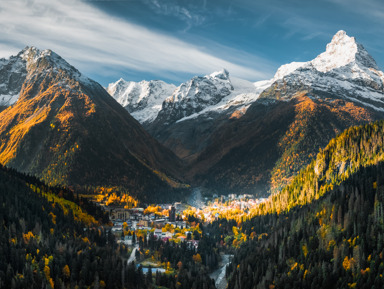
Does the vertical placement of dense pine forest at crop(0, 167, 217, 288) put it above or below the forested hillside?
below

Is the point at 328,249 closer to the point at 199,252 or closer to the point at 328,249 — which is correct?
the point at 328,249

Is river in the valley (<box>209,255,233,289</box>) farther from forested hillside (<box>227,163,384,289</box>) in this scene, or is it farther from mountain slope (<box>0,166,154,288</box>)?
mountain slope (<box>0,166,154,288</box>)

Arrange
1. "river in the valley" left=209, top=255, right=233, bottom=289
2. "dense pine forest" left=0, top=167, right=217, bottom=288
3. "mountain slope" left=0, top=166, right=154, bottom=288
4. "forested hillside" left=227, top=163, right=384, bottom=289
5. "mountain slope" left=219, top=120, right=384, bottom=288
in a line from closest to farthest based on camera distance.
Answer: "mountain slope" left=0, top=166, right=154, bottom=288
"dense pine forest" left=0, top=167, right=217, bottom=288
"forested hillside" left=227, top=163, right=384, bottom=289
"mountain slope" left=219, top=120, right=384, bottom=288
"river in the valley" left=209, top=255, right=233, bottom=289

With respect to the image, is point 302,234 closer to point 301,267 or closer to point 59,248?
point 301,267

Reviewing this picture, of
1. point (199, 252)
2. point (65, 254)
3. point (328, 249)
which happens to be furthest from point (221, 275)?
point (65, 254)

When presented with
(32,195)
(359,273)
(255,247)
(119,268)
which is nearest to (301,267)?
(359,273)

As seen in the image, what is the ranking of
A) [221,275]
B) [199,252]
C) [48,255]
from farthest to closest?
[199,252] < [221,275] < [48,255]

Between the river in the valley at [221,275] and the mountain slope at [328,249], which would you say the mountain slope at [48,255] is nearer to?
the river in the valley at [221,275]

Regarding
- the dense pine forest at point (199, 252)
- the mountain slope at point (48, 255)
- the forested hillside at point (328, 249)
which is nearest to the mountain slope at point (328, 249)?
the forested hillside at point (328, 249)

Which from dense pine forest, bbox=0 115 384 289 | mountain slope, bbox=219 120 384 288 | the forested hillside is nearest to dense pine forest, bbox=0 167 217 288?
dense pine forest, bbox=0 115 384 289

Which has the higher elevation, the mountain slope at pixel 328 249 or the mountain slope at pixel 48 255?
the mountain slope at pixel 328 249

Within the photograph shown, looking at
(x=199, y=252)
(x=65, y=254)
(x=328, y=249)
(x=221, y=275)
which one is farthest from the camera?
(x=199, y=252)
